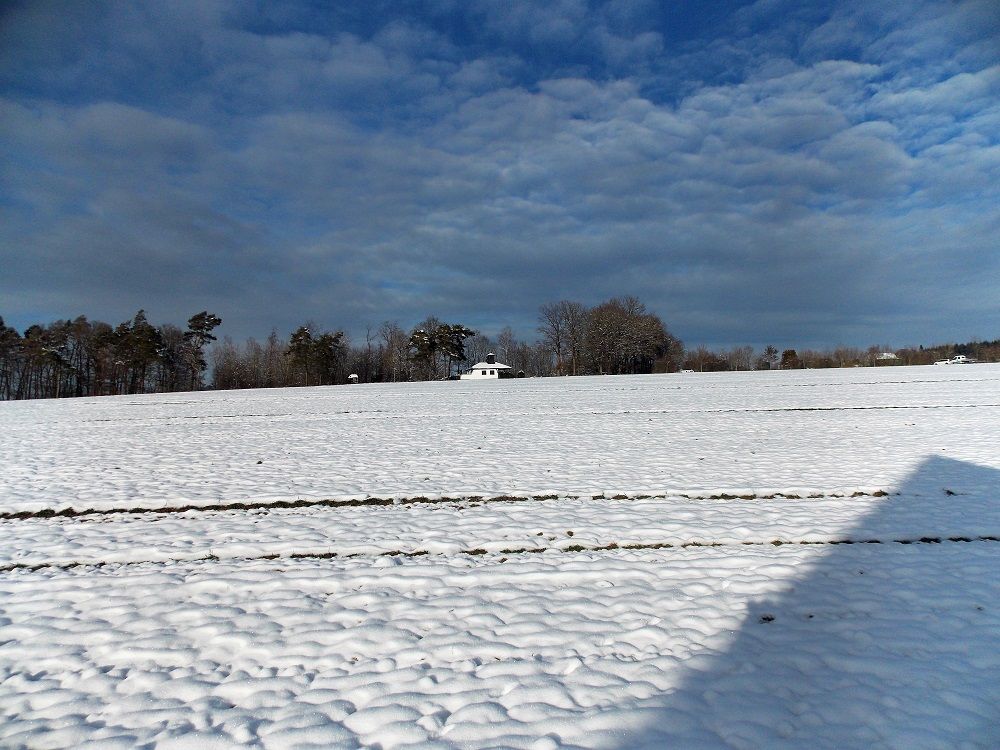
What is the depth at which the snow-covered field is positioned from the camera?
3133mm

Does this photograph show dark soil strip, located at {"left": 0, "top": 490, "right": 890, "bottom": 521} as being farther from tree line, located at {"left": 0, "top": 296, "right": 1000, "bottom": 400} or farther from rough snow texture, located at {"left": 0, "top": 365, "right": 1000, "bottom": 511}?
tree line, located at {"left": 0, "top": 296, "right": 1000, "bottom": 400}

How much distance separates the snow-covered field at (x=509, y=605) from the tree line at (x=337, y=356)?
66874 millimetres

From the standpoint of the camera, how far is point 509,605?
456 cm

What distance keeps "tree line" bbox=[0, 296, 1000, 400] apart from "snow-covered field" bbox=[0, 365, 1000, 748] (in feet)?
219

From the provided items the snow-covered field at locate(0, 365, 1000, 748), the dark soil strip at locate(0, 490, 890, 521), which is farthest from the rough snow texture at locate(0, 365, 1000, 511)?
the dark soil strip at locate(0, 490, 890, 521)

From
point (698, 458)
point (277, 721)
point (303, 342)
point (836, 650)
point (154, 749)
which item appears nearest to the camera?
point (154, 749)

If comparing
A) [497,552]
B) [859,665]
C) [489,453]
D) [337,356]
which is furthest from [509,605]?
[337,356]

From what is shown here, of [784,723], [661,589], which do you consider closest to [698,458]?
[661,589]

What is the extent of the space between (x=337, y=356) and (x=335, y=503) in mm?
77128

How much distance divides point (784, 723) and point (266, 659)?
3.30 m

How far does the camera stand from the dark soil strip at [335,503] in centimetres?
762

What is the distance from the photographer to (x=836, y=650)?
374cm

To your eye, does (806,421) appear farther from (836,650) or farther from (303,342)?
(303,342)

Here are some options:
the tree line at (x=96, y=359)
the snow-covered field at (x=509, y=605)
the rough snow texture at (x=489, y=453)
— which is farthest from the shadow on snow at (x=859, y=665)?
the tree line at (x=96, y=359)
